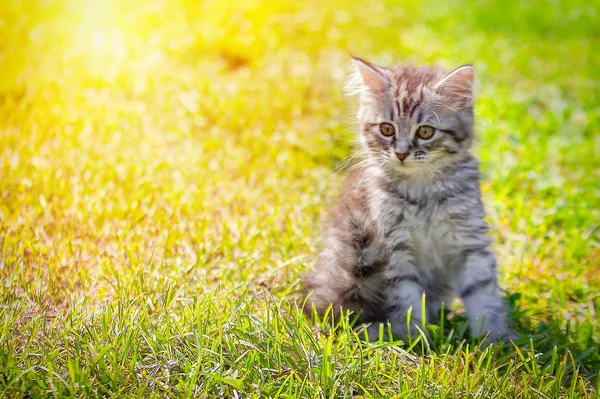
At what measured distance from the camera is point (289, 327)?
297cm

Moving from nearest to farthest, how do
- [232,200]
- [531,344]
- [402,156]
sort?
[531,344]
[402,156]
[232,200]

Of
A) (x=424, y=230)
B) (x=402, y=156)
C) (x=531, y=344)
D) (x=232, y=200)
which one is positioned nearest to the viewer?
(x=531, y=344)

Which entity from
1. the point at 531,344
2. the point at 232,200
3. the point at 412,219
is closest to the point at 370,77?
the point at 412,219

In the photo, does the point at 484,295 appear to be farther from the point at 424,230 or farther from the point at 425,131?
the point at 425,131

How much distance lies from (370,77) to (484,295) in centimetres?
128

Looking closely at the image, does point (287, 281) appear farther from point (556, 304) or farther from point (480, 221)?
point (556, 304)

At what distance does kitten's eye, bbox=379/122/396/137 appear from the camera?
3.35 meters

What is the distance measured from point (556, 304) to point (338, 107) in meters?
2.75

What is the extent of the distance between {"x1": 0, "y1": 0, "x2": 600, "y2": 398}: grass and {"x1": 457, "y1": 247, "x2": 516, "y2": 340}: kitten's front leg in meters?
0.12

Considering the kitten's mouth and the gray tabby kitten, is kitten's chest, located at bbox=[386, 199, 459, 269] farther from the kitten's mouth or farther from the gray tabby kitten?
the kitten's mouth

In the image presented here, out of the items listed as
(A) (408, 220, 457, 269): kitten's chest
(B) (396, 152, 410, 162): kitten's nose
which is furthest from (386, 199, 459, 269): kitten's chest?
(B) (396, 152, 410, 162): kitten's nose

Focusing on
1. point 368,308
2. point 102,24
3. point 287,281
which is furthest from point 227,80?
point 368,308

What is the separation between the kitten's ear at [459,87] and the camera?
330 centimetres

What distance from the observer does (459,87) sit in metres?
3.35
